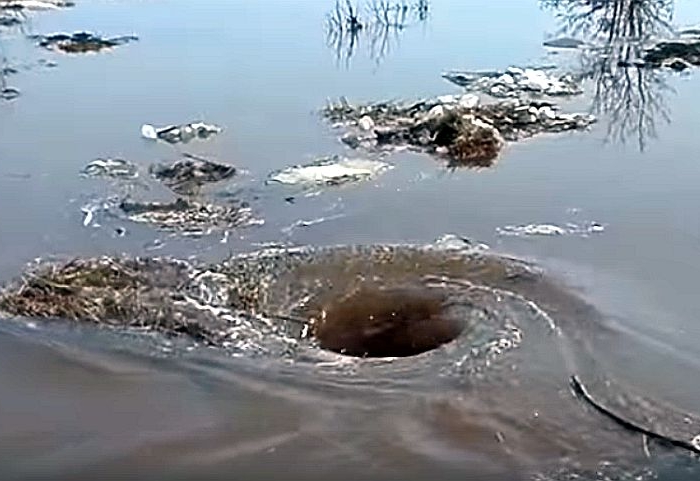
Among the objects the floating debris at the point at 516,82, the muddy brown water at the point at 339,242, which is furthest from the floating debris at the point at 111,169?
the floating debris at the point at 516,82

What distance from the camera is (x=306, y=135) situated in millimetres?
9281

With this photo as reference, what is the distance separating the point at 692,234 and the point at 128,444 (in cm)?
400

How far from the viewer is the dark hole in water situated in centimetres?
549

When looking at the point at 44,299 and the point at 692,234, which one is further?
the point at 692,234

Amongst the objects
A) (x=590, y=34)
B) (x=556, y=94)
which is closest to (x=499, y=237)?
(x=556, y=94)

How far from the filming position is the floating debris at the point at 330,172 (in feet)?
26.7

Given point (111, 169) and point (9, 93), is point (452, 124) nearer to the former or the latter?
point (111, 169)

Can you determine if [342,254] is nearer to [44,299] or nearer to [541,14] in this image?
[44,299]

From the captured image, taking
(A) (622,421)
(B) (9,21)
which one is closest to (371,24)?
(B) (9,21)

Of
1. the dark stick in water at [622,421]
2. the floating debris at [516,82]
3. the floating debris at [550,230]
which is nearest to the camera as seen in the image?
the dark stick in water at [622,421]

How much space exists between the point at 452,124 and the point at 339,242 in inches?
98.8

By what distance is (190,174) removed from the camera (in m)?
8.20

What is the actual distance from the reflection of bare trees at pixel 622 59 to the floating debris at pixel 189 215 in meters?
3.53

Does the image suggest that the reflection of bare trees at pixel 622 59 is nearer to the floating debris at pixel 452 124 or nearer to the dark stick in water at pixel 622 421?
the floating debris at pixel 452 124
